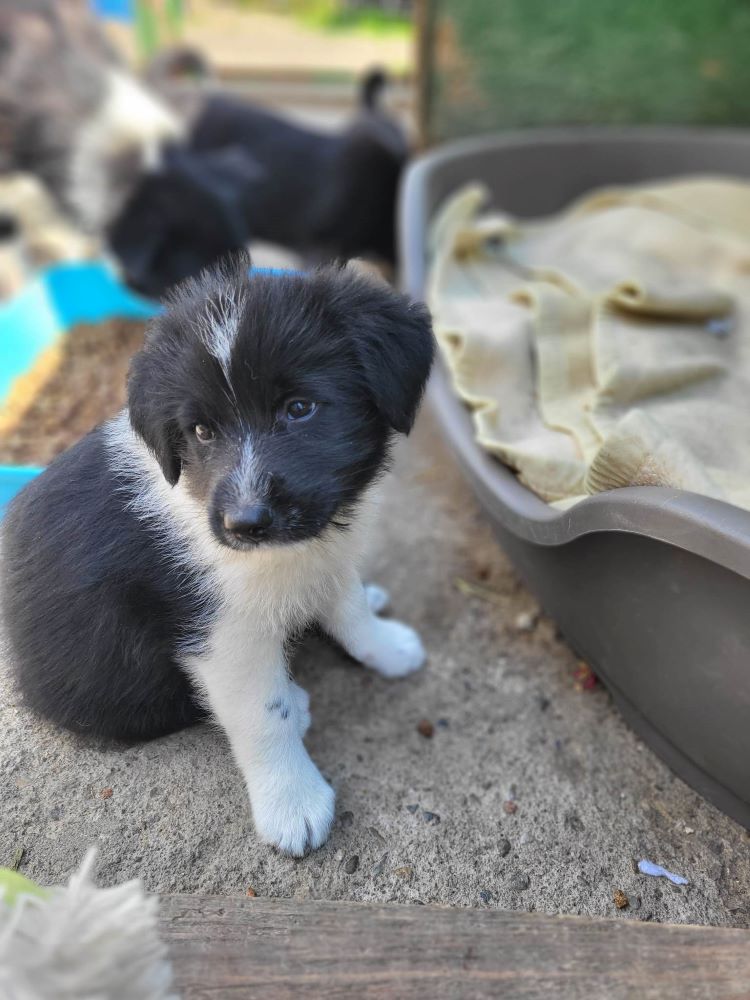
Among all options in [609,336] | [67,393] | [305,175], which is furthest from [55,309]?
[609,336]

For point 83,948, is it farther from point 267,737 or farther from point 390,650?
point 390,650

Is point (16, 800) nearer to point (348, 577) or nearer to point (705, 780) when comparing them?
point (348, 577)

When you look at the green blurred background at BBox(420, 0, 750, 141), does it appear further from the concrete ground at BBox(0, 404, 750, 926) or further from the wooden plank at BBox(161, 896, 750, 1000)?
the wooden plank at BBox(161, 896, 750, 1000)

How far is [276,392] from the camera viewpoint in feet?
5.15

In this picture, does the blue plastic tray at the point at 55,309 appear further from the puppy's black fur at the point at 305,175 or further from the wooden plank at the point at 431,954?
the wooden plank at the point at 431,954

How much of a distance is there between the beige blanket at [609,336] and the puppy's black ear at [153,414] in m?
0.96

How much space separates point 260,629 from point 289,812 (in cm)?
39

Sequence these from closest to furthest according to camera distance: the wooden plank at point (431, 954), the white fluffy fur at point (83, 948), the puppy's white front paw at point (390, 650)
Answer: the white fluffy fur at point (83, 948), the wooden plank at point (431, 954), the puppy's white front paw at point (390, 650)

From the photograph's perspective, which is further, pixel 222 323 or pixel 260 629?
pixel 260 629

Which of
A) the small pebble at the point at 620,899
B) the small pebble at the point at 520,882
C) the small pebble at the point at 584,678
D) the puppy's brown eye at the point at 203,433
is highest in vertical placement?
the puppy's brown eye at the point at 203,433

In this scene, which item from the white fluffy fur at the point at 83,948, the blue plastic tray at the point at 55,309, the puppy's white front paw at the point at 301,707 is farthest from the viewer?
the blue plastic tray at the point at 55,309

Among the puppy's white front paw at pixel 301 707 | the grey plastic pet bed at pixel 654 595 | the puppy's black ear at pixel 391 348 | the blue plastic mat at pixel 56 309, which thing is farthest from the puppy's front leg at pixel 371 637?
the blue plastic mat at pixel 56 309

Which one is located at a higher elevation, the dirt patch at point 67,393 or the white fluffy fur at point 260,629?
the white fluffy fur at point 260,629

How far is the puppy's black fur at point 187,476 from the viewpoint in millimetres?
1548
